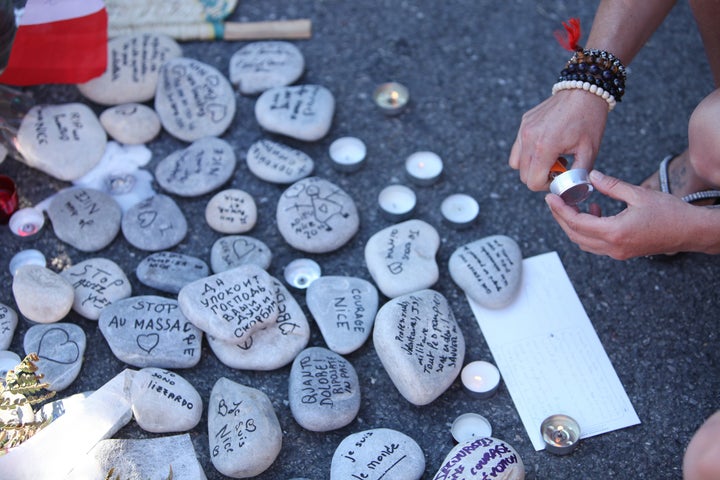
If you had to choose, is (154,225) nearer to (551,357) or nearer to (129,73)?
(129,73)

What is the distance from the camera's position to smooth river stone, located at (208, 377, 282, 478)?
1.28 meters

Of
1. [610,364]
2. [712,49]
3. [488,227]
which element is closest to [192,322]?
[488,227]

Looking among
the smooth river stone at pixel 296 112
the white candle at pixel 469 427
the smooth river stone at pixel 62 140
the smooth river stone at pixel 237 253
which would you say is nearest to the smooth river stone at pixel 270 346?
the smooth river stone at pixel 237 253

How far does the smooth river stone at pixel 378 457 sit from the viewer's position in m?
1.28

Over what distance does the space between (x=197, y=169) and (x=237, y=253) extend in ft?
0.85

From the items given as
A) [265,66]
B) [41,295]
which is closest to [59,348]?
[41,295]

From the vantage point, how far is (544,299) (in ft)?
5.18

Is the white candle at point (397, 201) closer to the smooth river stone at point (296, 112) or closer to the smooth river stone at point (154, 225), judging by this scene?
the smooth river stone at point (296, 112)

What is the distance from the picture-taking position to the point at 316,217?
1.62m

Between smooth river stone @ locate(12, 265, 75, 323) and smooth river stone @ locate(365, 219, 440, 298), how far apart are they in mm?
625

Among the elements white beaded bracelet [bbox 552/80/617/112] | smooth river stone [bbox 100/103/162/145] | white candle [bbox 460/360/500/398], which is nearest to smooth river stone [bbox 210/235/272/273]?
smooth river stone [bbox 100/103/162/145]

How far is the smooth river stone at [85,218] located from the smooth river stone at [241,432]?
0.48 metres

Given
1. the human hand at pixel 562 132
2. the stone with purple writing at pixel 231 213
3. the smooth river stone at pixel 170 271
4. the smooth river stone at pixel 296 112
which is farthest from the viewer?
the smooth river stone at pixel 296 112

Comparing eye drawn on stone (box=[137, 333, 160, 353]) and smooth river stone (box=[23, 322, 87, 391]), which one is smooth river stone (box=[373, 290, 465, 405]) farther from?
smooth river stone (box=[23, 322, 87, 391])
